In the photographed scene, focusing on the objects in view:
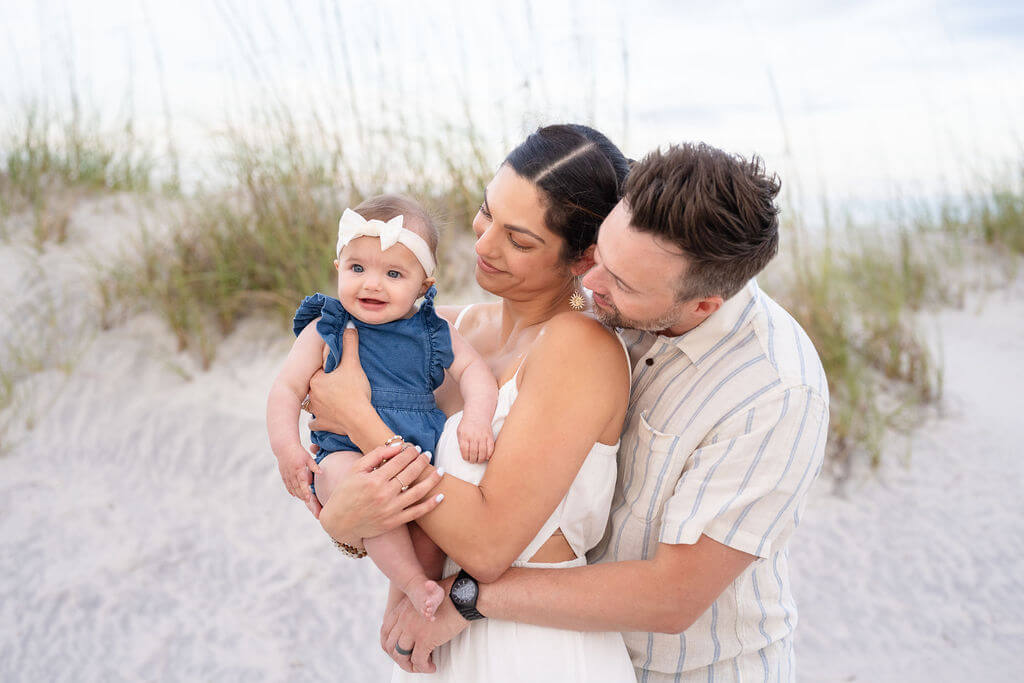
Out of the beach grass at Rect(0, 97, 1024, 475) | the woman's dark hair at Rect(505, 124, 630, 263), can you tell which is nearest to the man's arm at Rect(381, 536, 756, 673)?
the woman's dark hair at Rect(505, 124, 630, 263)

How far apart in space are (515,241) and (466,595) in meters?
0.83

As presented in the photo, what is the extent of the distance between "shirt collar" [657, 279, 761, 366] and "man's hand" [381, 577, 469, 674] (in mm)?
746

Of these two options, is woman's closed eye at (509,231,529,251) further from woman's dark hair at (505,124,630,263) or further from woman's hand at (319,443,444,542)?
woman's hand at (319,443,444,542)

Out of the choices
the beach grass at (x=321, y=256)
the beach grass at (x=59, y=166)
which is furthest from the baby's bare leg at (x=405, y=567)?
the beach grass at (x=59, y=166)

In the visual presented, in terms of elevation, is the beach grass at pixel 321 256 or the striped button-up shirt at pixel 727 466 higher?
the striped button-up shirt at pixel 727 466

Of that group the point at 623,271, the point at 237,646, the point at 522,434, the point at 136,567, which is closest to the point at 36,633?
the point at 136,567

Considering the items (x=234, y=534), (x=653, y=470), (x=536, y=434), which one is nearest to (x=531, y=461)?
(x=536, y=434)

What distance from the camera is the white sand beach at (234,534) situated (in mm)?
3541

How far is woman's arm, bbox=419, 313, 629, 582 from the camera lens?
1.65 m

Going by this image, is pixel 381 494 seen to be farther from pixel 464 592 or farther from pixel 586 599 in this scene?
pixel 586 599

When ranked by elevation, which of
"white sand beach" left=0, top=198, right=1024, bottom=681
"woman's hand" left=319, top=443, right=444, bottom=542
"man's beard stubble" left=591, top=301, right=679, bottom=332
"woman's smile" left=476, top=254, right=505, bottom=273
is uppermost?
"woman's smile" left=476, top=254, right=505, bottom=273

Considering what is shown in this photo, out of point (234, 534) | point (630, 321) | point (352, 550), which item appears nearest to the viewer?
point (630, 321)

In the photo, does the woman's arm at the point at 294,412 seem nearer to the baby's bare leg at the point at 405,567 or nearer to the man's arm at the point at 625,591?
the baby's bare leg at the point at 405,567

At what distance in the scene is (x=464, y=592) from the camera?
1697mm
